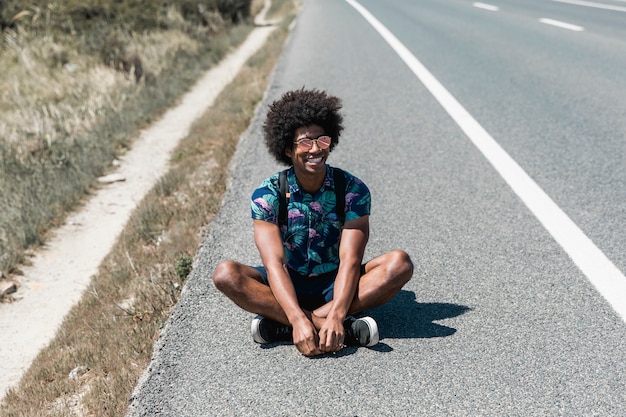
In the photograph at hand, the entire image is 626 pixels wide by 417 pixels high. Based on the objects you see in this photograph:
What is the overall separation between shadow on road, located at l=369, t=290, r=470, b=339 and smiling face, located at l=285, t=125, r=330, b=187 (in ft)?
2.75

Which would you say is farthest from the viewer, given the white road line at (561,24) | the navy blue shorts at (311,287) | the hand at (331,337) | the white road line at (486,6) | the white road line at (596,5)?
the white road line at (486,6)

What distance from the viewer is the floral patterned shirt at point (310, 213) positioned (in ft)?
13.4

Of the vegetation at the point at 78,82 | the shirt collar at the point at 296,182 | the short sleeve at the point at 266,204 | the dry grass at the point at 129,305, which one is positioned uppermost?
the shirt collar at the point at 296,182

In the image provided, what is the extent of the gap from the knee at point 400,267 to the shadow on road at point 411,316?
232 millimetres

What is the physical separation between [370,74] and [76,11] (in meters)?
11.5

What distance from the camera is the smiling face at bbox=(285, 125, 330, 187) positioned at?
3963 millimetres

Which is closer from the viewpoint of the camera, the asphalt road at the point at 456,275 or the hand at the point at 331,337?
the asphalt road at the point at 456,275

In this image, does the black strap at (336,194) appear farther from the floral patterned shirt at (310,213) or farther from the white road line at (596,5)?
the white road line at (596,5)

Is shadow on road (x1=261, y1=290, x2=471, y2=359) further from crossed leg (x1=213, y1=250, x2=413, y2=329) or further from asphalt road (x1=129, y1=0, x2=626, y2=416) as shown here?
crossed leg (x1=213, y1=250, x2=413, y2=329)

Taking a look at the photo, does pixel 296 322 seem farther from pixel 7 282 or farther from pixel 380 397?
pixel 7 282

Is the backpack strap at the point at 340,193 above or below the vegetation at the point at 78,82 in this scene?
above

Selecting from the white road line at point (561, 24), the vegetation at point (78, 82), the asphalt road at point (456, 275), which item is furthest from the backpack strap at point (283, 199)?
the white road line at point (561, 24)

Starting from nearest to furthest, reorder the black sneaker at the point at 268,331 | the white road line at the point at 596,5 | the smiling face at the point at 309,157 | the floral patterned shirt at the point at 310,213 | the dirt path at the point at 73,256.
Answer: the black sneaker at the point at 268,331 → the smiling face at the point at 309,157 → the floral patterned shirt at the point at 310,213 → the dirt path at the point at 73,256 → the white road line at the point at 596,5

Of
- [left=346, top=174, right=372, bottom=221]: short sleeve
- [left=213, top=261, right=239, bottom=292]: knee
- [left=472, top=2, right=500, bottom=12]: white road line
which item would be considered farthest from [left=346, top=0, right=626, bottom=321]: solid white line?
[left=472, top=2, right=500, bottom=12]: white road line
